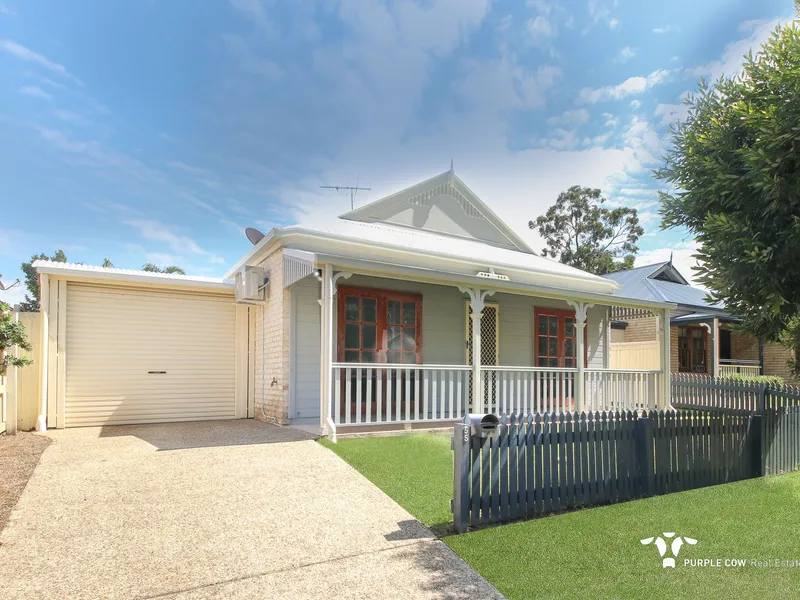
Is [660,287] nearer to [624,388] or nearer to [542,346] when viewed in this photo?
[542,346]

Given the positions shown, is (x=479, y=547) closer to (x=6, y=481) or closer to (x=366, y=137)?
(x=6, y=481)

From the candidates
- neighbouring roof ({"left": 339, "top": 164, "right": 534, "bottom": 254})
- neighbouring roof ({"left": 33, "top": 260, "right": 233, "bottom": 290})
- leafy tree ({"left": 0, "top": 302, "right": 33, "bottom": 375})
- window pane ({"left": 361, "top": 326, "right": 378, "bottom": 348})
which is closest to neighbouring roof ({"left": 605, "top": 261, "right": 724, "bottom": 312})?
neighbouring roof ({"left": 339, "top": 164, "right": 534, "bottom": 254})

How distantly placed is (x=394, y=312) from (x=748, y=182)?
626 cm

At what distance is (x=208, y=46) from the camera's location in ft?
41.6

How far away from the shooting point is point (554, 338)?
40.8 ft

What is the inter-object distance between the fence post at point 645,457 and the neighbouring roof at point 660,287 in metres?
13.5

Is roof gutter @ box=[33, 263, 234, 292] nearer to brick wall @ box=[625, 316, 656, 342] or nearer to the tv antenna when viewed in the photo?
the tv antenna

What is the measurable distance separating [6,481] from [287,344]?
4.27 meters

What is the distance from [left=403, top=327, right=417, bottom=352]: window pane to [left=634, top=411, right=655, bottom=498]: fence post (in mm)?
5305

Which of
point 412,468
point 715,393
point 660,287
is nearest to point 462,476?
point 412,468

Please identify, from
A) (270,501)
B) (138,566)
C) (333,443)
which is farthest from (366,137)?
(138,566)

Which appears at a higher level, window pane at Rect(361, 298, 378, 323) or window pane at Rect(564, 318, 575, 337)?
window pane at Rect(361, 298, 378, 323)

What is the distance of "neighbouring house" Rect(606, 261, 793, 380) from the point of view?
1750 cm

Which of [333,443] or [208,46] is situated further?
[208,46]
